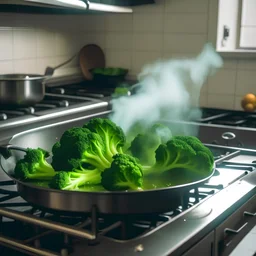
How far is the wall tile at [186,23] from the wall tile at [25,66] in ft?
2.39

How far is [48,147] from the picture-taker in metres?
1.66

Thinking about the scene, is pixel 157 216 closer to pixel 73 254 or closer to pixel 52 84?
pixel 73 254

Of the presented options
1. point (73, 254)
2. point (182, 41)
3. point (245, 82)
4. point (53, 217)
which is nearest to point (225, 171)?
point (53, 217)

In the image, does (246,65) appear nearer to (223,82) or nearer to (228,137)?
(223,82)

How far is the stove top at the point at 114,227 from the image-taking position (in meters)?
0.84

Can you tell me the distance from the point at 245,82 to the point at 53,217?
5.71 feet

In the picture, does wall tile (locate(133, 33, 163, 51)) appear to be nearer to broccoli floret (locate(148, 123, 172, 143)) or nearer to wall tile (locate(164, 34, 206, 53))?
wall tile (locate(164, 34, 206, 53))

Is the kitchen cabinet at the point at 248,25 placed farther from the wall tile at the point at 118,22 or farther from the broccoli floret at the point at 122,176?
the broccoli floret at the point at 122,176

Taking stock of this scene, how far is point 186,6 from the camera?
8.74ft

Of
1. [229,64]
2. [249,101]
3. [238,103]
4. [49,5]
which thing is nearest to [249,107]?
[249,101]

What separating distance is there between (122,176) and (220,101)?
1767mm

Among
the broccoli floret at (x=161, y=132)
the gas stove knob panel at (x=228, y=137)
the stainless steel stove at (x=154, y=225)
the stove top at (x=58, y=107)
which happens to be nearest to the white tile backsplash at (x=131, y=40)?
the stove top at (x=58, y=107)

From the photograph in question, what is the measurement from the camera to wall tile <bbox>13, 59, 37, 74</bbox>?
2426 mm

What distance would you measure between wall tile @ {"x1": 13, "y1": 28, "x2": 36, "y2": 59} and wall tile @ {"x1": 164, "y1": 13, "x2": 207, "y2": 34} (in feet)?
2.34
